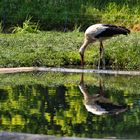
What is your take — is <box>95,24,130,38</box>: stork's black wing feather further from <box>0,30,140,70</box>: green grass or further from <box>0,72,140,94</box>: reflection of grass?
<box>0,72,140,94</box>: reflection of grass

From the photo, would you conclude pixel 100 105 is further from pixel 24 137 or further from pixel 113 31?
pixel 113 31

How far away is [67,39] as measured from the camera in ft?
51.0

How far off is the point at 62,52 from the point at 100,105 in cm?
543

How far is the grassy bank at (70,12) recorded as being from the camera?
753 inches

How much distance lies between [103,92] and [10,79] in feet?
6.84

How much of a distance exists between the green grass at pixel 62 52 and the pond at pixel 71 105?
163cm

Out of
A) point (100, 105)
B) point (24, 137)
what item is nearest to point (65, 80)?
point (100, 105)

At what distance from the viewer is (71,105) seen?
823 centimetres

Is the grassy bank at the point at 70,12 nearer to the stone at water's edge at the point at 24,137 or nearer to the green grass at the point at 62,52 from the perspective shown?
the green grass at the point at 62,52

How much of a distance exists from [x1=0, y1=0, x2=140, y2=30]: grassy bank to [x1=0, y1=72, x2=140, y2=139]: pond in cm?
776

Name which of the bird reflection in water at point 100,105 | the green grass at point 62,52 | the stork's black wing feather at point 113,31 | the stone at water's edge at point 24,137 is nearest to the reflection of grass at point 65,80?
the bird reflection in water at point 100,105

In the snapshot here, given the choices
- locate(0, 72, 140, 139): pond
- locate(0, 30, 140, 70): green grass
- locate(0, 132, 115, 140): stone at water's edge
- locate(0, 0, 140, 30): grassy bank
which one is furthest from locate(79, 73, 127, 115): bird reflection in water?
locate(0, 0, 140, 30): grassy bank

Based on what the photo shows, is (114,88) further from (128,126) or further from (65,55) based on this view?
(65,55)

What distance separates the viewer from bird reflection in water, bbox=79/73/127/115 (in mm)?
7934
